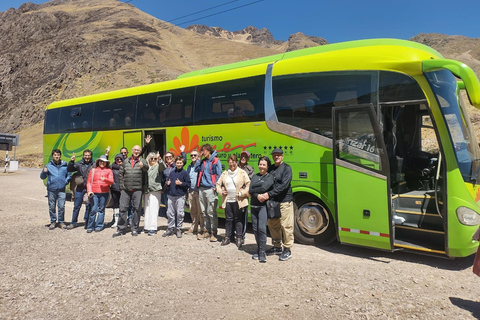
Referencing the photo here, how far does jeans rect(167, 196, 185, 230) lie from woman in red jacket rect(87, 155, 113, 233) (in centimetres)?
158

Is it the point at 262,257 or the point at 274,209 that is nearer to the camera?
the point at 274,209

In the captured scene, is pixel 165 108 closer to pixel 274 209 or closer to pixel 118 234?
pixel 118 234

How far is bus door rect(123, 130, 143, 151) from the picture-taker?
960 cm

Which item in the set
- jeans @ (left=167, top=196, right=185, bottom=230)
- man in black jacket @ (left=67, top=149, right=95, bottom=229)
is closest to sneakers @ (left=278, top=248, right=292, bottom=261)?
jeans @ (left=167, top=196, right=185, bottom=230)

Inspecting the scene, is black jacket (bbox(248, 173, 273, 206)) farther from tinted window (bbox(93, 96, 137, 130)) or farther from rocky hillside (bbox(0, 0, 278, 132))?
rocky hillside (bbox(0, 0, 278, 132))

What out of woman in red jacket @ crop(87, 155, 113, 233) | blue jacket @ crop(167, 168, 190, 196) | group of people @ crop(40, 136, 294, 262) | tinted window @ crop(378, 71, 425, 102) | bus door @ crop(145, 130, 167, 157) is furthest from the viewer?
bus door @ crop(145, 130, 167, 157)

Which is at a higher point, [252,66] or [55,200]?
[252,66]

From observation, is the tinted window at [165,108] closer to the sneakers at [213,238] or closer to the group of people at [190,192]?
the group of people at [190,192]

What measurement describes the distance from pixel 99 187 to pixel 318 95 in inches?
207

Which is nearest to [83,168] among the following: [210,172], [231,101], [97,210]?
[97,210]

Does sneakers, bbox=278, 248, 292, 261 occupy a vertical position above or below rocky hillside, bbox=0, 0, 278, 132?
below

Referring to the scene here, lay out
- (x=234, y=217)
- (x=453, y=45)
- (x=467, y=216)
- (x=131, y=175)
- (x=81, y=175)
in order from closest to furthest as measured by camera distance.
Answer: (x=467, y=216) → (x=234, y=217) → (x=131, y=175) → (x=81, y=175) → (x=453, y=45)

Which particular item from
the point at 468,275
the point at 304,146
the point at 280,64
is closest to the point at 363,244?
the point at 468,275

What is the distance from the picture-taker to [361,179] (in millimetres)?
5633
